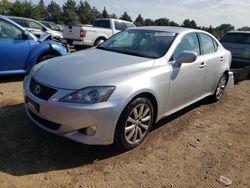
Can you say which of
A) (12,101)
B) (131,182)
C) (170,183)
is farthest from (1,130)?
(170,183)

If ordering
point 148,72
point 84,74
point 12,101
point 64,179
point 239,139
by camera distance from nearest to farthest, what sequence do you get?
point 64,179 → point 84,74 → point 148,72 → point 239,139 → point 12,101

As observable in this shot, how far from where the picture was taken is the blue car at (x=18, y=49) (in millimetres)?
6241

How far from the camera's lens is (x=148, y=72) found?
12.9ft

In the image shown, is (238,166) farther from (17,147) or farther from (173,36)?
(17,147)

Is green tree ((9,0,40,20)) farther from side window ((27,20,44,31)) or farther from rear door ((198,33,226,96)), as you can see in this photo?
rear door ((198,33,226,96))

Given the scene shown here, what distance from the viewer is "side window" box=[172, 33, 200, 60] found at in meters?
4.60

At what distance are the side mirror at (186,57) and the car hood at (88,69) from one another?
51cm

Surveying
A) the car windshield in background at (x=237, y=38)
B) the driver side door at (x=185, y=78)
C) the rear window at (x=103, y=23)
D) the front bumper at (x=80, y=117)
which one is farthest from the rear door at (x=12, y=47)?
the rear window at (x=103, y=23)

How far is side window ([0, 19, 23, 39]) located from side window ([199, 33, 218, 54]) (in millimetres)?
3897

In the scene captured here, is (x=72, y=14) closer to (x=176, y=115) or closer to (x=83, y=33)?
(x=83, y=33)

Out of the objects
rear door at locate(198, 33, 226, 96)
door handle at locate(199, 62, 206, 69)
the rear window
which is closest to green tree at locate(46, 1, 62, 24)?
the rear window

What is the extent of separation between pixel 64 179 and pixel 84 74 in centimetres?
127

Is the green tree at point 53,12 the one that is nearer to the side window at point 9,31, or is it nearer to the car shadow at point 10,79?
the car shadow at point 10,79

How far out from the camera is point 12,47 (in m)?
6.29
